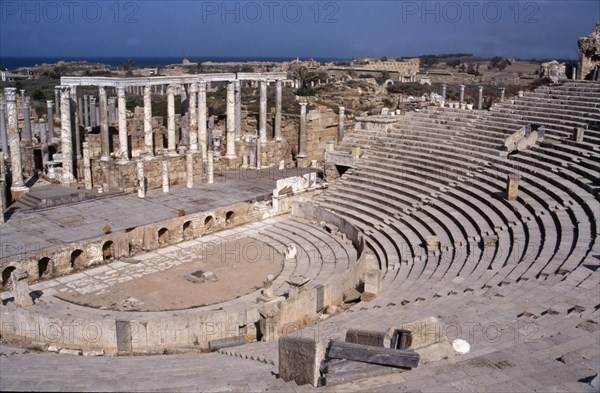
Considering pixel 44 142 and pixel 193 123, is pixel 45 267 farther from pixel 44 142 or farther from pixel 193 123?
pixel 44 142

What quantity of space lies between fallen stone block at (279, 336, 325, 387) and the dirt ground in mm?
8549

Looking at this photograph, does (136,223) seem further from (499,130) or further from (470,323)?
(499,130)

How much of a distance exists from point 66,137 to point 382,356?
2197 centimetres

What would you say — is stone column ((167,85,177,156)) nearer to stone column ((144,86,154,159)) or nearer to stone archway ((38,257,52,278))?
stone column ((144,86,154,159))

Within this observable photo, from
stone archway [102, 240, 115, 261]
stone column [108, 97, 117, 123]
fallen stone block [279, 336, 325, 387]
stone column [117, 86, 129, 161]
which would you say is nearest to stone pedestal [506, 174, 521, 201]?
fallen stone block [279, 336, 325, 387]

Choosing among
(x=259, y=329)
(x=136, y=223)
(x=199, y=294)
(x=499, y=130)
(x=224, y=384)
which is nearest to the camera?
(x=224, y=384)

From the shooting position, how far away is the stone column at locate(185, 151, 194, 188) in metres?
27.5

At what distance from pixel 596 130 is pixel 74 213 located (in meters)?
20.2

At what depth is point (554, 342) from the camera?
10.4m

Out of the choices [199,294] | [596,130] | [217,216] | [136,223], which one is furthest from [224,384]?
[596,130]


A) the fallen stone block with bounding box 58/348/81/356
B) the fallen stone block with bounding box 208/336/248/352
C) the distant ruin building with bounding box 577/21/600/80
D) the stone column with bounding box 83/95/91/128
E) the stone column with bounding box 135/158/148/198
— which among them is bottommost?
the fallen stone block with bounding box 58/348/81/356

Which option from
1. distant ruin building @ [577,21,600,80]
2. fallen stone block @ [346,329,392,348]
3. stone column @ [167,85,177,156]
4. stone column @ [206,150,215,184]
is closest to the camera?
fallen stone block @ [346,329,392,348]

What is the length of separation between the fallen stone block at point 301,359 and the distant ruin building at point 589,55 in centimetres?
3037

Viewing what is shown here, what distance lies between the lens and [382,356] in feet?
29.7
